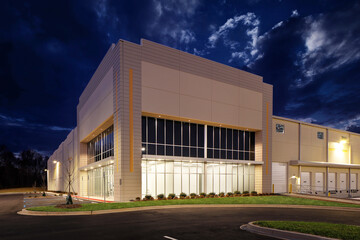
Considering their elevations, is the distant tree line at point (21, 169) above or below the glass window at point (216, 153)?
below

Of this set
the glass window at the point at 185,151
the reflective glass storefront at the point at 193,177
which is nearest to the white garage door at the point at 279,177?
the reflective glass storefront at the point at 193,177

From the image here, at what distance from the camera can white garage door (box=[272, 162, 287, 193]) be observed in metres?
37.2

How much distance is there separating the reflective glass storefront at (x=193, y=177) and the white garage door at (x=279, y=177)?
382 cm

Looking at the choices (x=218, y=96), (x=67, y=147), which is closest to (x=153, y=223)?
(x=218, y=96)

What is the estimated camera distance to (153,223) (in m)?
14.0

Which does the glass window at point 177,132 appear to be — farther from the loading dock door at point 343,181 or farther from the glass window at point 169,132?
the loading dock door at point 343,181

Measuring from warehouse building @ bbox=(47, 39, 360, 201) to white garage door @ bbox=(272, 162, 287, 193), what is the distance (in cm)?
13

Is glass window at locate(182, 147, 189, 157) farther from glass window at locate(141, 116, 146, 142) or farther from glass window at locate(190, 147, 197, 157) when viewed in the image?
glass window at locate(141, 116, 146, 142)

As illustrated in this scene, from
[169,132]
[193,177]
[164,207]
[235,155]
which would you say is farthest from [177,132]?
[164,207]

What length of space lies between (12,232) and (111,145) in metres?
19.5

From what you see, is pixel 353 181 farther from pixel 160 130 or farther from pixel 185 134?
pixel 160 130

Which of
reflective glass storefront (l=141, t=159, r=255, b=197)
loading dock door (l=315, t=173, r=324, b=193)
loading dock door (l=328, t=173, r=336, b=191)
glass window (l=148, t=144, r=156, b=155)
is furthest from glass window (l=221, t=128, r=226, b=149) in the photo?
loading dock door (l=328, t=173, r=336, b=191)

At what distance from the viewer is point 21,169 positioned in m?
113

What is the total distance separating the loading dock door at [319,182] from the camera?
4151 cm
